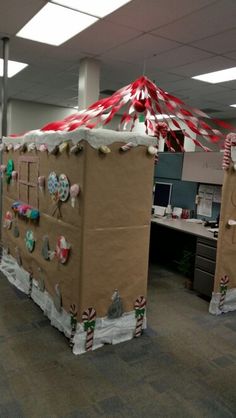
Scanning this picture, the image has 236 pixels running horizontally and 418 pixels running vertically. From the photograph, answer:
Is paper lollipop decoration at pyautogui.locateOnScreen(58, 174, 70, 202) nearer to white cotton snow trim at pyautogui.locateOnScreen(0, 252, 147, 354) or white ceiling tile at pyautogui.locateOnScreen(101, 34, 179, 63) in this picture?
white cotton snow trim at pyautogui.locateOnScreen(0, 252, 147, 354)

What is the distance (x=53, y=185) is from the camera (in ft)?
8.84

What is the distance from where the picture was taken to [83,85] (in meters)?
4.64

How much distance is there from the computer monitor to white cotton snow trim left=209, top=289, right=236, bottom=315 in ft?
5.76

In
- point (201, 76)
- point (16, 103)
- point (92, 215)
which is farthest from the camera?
point (16, 103)

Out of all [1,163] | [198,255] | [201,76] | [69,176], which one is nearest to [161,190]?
[198,255]

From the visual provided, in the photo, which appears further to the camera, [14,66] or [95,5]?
[14,66]

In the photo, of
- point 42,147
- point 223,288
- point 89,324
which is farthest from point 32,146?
point 223,288

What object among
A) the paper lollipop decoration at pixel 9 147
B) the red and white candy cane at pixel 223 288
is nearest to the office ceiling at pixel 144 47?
the paper lollipop decoration at pixel 9 147

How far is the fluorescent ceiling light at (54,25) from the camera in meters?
3.18

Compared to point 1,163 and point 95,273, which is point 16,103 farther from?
point 95,273

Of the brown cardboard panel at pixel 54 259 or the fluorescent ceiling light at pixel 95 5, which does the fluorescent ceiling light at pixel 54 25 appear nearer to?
the fluorescent ceiling light at pixel 95 5

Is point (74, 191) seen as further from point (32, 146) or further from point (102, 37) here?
point (102, 37)

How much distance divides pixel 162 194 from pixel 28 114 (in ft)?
15.4

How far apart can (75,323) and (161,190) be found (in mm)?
2777
